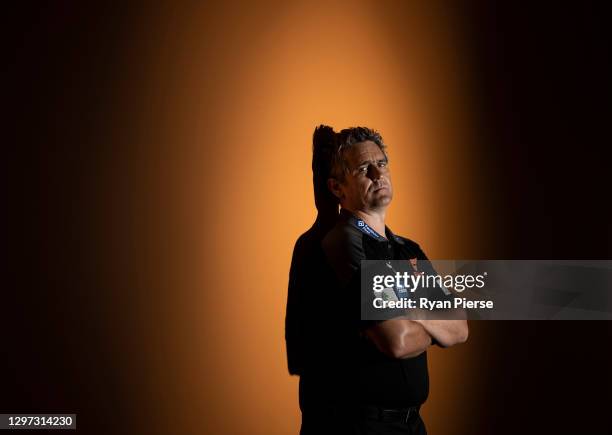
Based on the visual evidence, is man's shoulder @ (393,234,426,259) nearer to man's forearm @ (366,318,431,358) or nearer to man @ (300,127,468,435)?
man @ (300,127,468,435)

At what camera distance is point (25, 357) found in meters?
1.83

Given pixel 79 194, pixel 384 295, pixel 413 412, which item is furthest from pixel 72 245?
pixel 413 412

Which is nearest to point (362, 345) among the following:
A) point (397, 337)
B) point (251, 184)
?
point (397, 337)

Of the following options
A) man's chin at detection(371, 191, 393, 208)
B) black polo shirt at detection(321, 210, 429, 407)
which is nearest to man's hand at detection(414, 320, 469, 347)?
black polo shirt at detection(321, 210, 429, 407)

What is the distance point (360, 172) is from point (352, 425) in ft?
2.34

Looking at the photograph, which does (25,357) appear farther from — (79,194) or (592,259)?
(592,259)

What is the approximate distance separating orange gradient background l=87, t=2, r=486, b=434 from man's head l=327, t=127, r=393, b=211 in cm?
25

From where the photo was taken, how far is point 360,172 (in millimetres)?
1807

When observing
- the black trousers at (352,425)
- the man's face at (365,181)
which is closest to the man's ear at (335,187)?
the man's face at (365,181)

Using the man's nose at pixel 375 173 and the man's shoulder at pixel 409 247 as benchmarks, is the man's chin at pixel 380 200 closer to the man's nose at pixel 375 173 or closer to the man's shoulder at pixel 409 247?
the man's nose at pixel 375 173

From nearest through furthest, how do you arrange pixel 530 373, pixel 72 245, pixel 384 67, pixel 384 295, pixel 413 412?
pixel 384 295, pixel 413 412, pixel 72 245, pixel 384 67, pixel 530 373

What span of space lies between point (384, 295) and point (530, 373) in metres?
1.13

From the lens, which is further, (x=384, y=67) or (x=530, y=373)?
(x=530, y=373)

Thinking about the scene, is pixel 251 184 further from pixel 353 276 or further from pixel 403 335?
pixel 403 335
